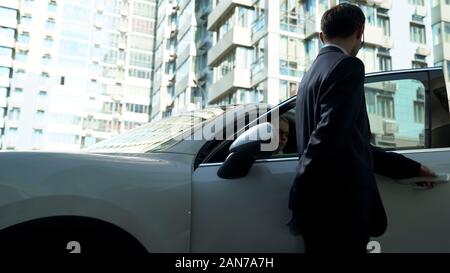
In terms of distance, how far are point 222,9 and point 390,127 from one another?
2779cm

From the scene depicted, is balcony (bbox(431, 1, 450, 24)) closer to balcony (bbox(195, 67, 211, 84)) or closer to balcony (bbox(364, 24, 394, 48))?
balcony (bbox(364, 24, 394, 48))

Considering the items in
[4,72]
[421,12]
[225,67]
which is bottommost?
[421,12]

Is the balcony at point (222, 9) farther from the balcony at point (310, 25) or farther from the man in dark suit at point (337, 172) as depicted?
the man in dark suit at point (337, 172)

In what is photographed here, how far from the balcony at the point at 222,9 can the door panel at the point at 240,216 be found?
25.9 metres

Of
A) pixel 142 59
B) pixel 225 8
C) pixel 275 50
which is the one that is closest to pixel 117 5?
pixel 142 59

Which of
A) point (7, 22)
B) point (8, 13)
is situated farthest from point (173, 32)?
point (8, 13)

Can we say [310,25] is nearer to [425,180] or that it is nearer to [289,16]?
[289,16]

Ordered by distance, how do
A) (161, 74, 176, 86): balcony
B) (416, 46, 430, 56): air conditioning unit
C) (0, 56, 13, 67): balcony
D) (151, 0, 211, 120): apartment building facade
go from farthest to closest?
(0, 56, 13, 67): balcony
(161, 74, 176, 86): balcony
(151, 0, 211, 120): apartment building facade
(416, 46, 430, 56): air conditioning unit

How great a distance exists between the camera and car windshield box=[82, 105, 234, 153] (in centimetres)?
→ 221

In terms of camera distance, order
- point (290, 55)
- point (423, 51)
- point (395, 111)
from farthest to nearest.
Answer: point (290, 55) < point (423, 51) < point (395, 111)

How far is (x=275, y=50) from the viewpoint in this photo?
74.9 feet

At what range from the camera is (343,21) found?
1891 mm

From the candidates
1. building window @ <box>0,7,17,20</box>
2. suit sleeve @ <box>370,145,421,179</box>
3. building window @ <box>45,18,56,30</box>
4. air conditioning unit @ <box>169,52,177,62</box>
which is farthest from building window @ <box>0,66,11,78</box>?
suit sleeve @ <box>370,145,421,179</box>
